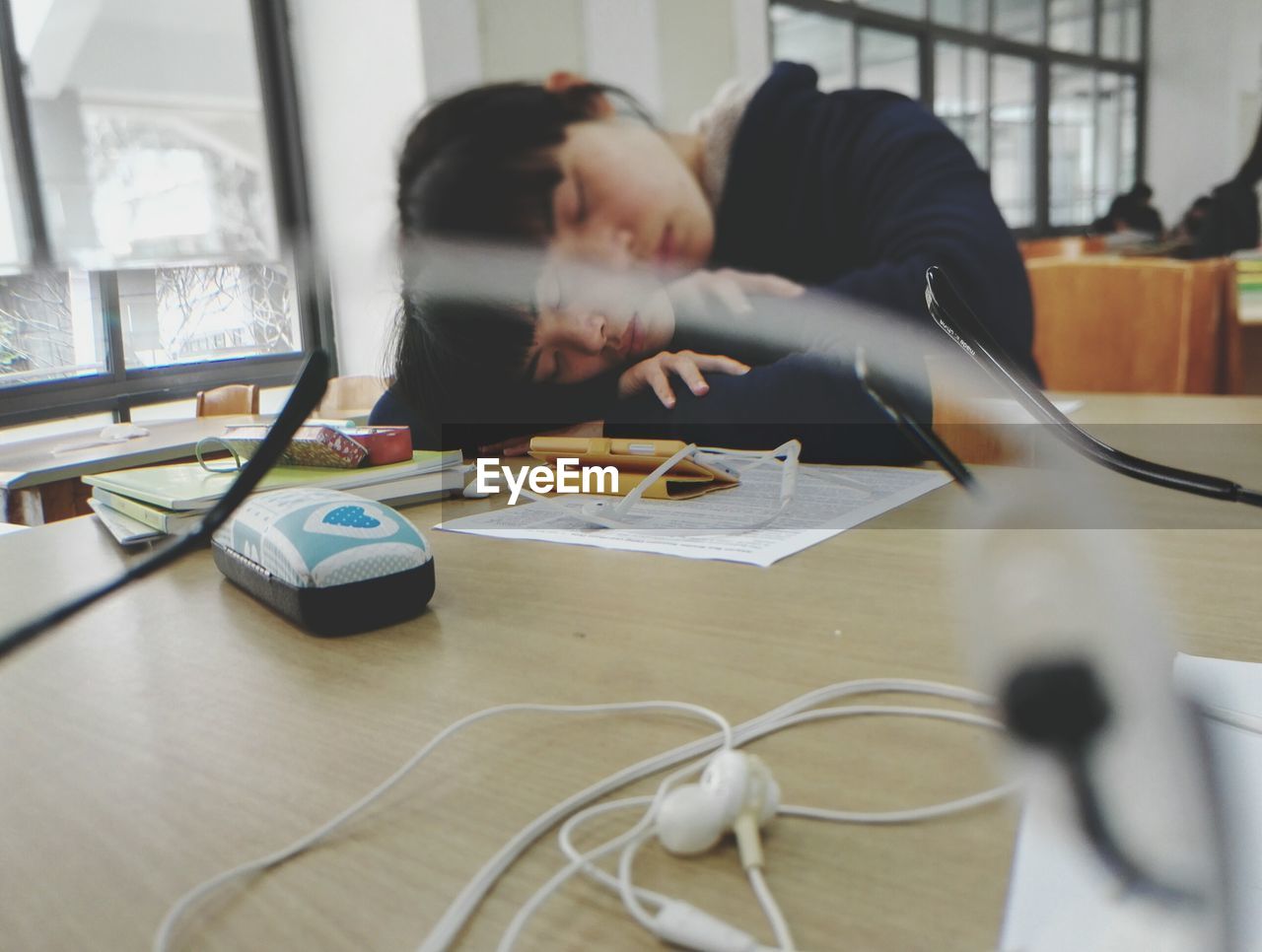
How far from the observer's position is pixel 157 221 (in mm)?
815

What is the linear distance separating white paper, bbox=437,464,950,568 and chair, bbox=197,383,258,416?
0.19 m

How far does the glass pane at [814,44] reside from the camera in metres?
0.78

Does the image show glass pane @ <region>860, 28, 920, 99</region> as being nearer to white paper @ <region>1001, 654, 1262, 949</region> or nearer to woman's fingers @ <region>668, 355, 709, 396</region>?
woman's fingers @ <region>668, 355, 709, 396</region>

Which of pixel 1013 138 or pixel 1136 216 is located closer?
pixel 1013 138

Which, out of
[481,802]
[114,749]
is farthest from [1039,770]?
[114,749]

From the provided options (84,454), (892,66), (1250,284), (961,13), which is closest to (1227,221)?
(1250,284)

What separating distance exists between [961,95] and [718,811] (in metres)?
0.84

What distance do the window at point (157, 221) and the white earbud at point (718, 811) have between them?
48 centimetres

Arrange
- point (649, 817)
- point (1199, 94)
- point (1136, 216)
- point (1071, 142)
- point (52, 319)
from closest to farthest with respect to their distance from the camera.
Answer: point (649, 817) → point (52, 319) → point (1199, 94) → point (1071, 142) → point (1136, 216)

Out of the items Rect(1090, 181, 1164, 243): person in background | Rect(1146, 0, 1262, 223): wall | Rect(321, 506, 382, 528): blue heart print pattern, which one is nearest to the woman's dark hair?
Rect(321, 506, 382, 528): blue heart print pattern

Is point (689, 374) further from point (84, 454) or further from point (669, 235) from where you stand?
point (84, 454)

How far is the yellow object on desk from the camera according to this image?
567 mm

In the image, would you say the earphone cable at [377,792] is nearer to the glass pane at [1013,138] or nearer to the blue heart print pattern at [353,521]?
the blue heart print pattern at [353,521]

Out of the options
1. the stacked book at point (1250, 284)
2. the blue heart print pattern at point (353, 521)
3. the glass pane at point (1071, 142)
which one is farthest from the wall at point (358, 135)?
the stacked book at point (1250, 284)
